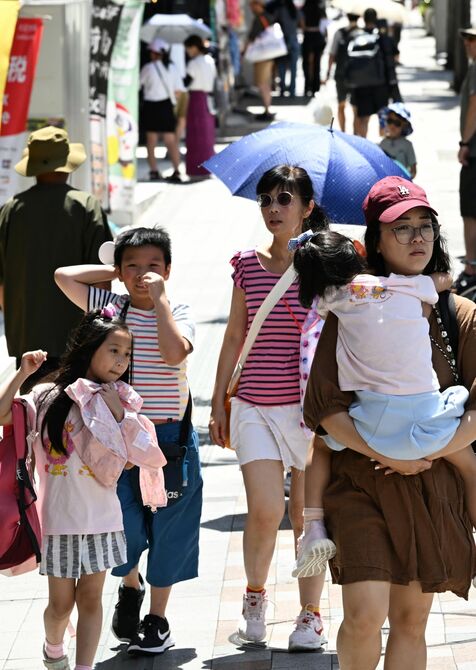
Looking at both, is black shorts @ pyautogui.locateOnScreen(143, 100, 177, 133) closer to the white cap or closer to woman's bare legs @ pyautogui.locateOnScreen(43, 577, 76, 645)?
the white cap

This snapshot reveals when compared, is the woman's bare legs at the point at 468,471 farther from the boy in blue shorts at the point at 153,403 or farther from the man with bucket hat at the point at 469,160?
the man with bucket hat at the point at 469,160

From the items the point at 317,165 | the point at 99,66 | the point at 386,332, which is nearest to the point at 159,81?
the point at 99,66

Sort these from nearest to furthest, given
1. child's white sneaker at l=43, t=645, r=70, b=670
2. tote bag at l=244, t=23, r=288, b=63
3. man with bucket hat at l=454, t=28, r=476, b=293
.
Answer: child's white sneaker at l=43, t=645, r=70, b=670 → man with bucket hat at l=454, t=28, r=476, b=293 → tote bag at l=244, t=23, r=288, b=63

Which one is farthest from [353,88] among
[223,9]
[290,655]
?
[290,655]

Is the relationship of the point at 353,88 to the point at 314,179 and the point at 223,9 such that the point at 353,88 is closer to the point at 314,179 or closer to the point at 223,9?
the point at 223,9

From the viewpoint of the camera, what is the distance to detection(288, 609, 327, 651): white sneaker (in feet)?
17.2

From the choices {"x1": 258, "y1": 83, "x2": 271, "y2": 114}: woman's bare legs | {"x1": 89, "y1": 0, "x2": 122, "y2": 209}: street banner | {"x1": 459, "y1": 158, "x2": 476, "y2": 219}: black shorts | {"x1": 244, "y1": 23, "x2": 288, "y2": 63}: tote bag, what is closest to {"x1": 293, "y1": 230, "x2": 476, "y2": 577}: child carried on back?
{"x1": 459, "y1": 158, "x2": 476, "y2": 219}: black shorts

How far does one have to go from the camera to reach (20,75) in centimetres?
1044

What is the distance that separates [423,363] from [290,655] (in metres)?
1.62

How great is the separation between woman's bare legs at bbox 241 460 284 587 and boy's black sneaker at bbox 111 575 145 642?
0.43m

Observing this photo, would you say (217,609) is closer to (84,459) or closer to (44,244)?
(84,459)

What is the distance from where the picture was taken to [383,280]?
4.13 m

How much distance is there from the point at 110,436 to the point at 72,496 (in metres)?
0.23

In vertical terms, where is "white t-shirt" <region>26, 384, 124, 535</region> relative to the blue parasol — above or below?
below
